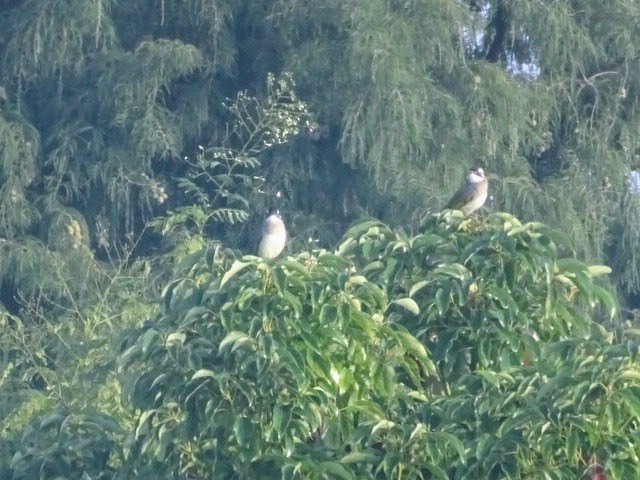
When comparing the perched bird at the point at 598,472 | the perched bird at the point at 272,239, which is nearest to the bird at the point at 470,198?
Answer: the perched bird at the point at 272,239

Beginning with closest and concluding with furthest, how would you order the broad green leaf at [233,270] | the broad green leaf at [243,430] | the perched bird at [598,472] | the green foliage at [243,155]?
the perched bird at [598,472] → the broad green leaf at [243,430] → the broad green leaf at [233,270] → the green foliage at [243,155]

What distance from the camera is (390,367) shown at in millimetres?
5027

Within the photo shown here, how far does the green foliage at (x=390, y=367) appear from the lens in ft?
15.1

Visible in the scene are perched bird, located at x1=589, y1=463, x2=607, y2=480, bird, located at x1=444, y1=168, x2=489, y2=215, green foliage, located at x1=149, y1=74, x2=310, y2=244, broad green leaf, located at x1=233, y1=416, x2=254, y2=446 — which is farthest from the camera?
green foliage, located at x1=149, y1=74, x2=310, y2=244

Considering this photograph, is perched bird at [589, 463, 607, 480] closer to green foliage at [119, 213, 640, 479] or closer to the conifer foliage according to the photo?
green foliage at [119, 213, 640, 479]

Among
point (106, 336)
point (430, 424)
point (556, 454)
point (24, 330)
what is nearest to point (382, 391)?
point (430, 424)

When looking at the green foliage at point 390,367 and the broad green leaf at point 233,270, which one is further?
the broad green leaf at point 233,270

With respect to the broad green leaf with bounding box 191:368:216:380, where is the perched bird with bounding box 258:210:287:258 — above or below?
below

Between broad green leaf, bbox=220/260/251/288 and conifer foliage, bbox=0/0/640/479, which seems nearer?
broad green leaf, bbox=220/260/251/288

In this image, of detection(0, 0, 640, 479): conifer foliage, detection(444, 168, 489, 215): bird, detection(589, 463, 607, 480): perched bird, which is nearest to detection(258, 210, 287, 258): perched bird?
detection(0, 0, 640, 479): conifer foliage

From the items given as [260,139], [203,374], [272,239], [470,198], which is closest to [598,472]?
[203,374]

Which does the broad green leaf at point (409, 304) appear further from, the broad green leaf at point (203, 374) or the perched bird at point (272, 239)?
the perched bird at point (272, 239)

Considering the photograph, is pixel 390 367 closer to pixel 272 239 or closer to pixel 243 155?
pixel 272 239

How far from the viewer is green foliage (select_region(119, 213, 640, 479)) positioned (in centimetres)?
461
